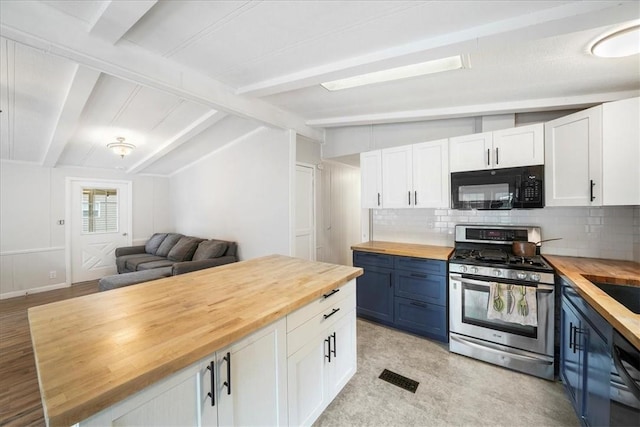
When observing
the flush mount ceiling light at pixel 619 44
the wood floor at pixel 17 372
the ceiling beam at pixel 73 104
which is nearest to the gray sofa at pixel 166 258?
the wood floor at pixel 17 372

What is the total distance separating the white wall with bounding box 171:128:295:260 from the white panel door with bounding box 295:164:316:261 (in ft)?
0.72

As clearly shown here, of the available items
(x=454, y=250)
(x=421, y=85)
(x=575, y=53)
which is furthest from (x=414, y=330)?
(x=575, y=53)

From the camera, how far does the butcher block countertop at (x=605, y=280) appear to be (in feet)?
3.73

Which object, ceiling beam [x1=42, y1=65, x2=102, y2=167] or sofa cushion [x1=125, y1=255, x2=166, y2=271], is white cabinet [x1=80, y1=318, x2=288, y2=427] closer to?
ceiling beam [x1=42, y1=65, x2=102, y2=167]

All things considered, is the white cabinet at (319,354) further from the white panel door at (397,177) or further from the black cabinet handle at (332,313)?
the white panel door at (397,177)

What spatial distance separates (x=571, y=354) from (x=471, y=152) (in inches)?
74.6

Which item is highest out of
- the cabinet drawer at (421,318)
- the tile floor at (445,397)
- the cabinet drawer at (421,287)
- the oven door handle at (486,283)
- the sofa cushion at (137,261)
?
the oven door handle at (486,283)

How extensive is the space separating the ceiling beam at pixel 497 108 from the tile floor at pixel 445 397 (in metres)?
2.50

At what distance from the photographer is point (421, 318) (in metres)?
2.79

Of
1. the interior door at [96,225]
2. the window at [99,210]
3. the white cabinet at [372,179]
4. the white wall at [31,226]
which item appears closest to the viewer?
the white cabinet at [372,179]

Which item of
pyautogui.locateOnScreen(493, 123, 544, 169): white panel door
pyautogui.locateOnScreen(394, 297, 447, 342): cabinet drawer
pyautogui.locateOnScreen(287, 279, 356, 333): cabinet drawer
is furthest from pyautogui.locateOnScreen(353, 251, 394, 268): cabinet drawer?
pyautogui.locateOnScreen(493, 123, 544, 169): white panel door

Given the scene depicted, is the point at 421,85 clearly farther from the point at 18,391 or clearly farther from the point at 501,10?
the point at 18,391

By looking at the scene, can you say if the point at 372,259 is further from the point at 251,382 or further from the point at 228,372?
the point at 228,372

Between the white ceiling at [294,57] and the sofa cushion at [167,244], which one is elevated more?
the white ceiling at [294,57]
